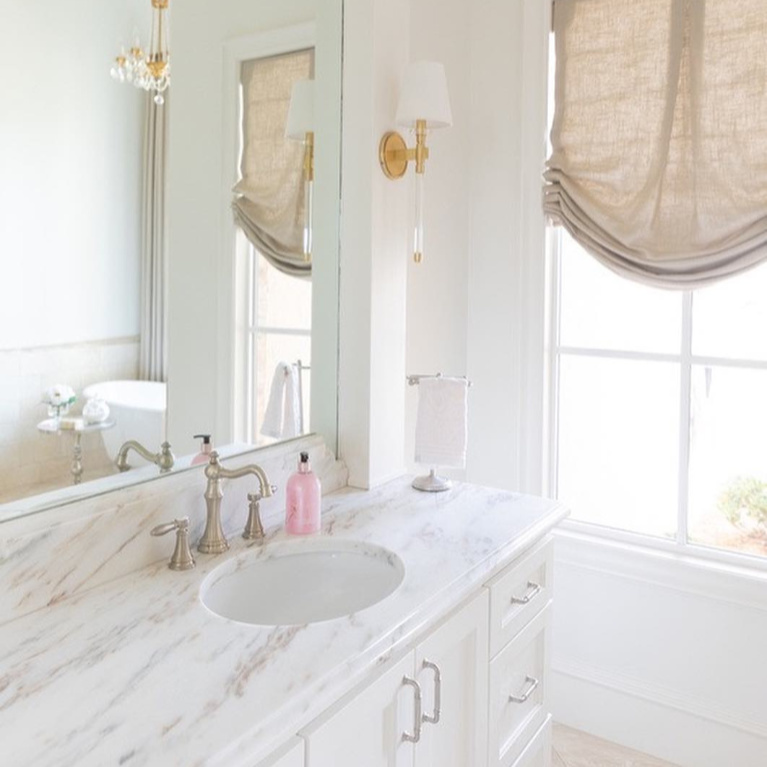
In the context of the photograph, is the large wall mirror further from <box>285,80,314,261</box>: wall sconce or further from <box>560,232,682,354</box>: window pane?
<box>560,232,682,354</box>: window pane

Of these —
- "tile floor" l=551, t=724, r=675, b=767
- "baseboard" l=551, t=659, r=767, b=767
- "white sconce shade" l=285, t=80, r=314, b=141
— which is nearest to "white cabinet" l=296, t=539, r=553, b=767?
"tile floor" l=551, t=724, r=675, b=767

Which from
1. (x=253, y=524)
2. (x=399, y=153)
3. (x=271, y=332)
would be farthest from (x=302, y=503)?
(x=399, y=153)

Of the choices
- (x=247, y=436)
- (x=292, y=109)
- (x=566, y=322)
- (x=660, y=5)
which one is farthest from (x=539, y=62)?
(x=247, y=436)

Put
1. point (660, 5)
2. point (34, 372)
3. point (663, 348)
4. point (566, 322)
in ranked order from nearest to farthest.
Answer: point (34, 372), point (660, 5), point (663, 348), point (566, 322)

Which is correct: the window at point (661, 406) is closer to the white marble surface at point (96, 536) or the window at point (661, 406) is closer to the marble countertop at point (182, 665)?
the marble countertop at point (182, 665)

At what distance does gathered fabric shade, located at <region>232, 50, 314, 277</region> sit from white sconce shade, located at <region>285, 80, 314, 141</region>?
1 centimetres

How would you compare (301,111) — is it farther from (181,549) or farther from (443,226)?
(181,549)

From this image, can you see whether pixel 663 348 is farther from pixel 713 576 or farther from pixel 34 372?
pixel 34 372

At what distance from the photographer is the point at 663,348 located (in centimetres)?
239

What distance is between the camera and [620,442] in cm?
251

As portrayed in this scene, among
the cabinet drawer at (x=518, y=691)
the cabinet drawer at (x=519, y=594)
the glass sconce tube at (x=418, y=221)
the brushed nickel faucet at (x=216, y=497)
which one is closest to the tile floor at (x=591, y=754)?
the cabinet drawer at (x=518, y=691)

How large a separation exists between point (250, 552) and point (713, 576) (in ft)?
4.79

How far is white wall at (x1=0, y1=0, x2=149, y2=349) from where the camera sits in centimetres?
124

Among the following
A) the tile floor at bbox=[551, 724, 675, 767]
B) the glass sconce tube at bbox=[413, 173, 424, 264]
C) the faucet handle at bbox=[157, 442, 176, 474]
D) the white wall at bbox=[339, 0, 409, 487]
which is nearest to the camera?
the faucet handle at bbox=[157, 442, 176, 474]
